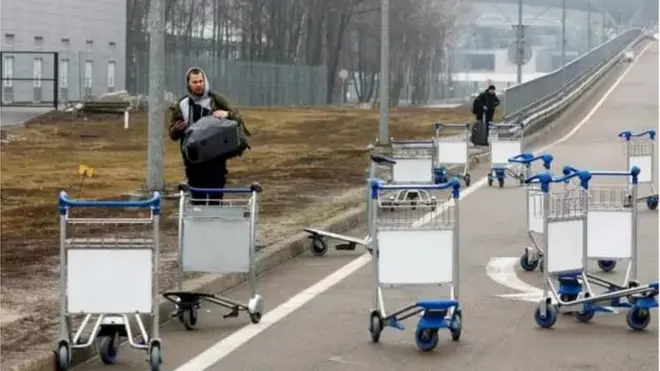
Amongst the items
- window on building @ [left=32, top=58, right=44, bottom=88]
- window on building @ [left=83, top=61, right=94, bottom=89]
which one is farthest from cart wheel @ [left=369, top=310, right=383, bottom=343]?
window on building @ [left=83, top=61, right=94, bottom=89]

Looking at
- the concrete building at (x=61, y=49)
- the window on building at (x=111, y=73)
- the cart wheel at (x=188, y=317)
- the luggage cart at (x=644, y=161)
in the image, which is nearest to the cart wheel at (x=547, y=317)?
the cart wheel at (x=188, y=317)

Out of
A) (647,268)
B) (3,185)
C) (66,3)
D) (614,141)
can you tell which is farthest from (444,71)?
(647,268)

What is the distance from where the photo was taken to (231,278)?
551 inches

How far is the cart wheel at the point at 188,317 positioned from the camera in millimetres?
11523

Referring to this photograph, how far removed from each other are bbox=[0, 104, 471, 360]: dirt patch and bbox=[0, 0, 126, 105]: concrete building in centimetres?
932

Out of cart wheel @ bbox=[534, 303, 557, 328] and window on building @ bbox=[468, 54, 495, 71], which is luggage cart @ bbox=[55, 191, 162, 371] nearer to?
cart wheel @ bbox=[534, 303, 557, 328]

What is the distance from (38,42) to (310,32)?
38.3 meters

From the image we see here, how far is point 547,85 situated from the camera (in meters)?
56.1

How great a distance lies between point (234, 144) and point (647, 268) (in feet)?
15.1

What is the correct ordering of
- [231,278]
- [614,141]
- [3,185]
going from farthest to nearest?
[614,141] → [3,185] → [231,278]

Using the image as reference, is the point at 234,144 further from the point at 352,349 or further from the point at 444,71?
the point at 444,71

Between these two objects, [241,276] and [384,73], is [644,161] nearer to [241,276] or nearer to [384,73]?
[241,276]

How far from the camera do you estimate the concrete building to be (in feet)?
205

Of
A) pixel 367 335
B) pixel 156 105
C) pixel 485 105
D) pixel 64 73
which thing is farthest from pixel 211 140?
pixel 64 73
